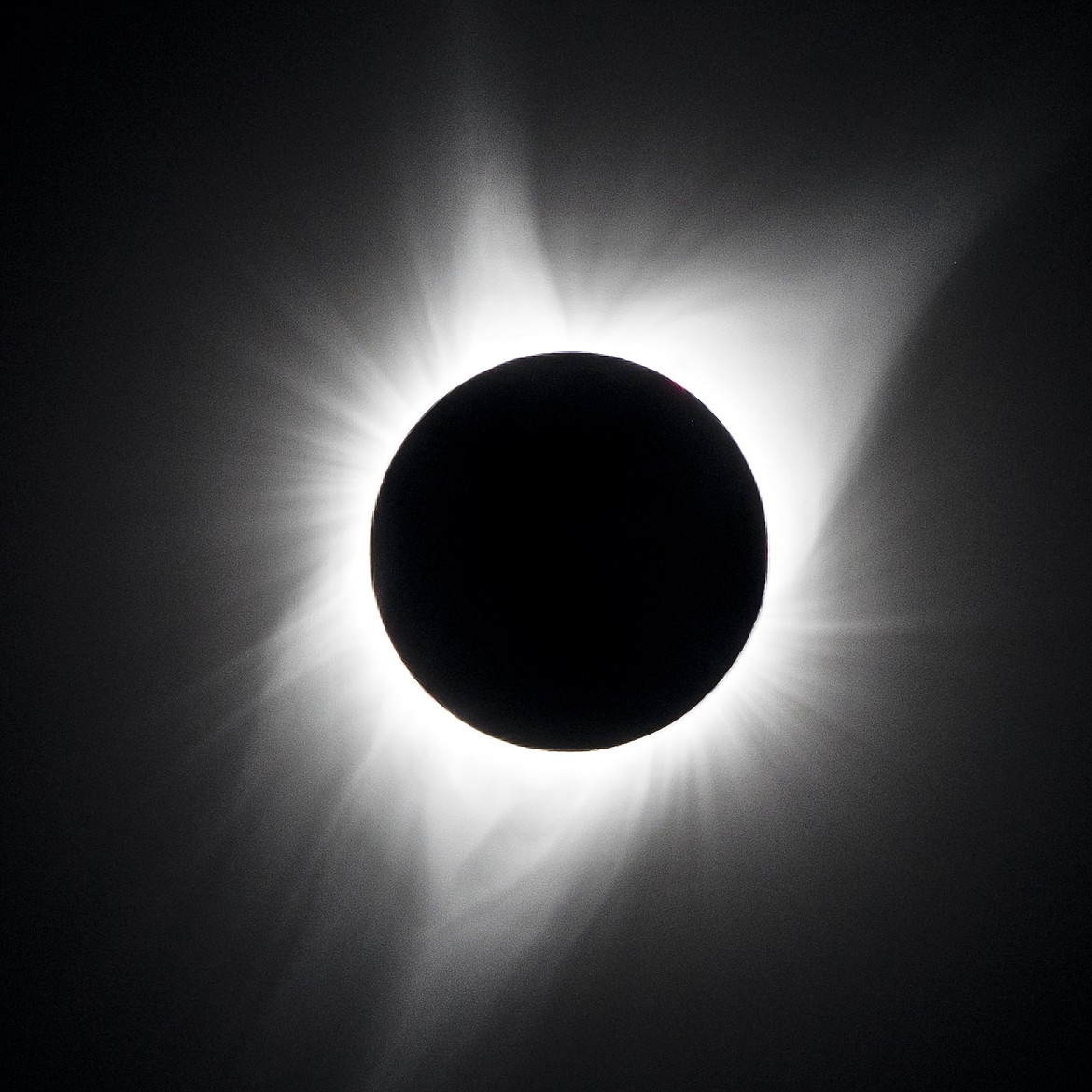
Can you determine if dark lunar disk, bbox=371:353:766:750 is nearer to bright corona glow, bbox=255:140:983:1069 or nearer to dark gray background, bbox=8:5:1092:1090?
bright corona glow, bbox=255:140:983:1069

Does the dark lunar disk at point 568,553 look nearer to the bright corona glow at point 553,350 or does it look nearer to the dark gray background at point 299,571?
the bright corona glow at point 553,350

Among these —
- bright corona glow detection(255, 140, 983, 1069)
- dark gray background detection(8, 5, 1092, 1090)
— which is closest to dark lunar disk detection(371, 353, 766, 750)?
bright corona glow detection(255, 140, 983, 1069)

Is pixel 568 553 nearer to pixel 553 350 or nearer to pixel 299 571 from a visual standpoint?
pixel 553 350

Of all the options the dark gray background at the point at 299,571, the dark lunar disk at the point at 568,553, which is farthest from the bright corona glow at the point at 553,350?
the dark lunar disk at the point at 568,553

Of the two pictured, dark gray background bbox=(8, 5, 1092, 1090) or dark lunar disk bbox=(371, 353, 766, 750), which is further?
dark gray background bbox=(8, 5, 1092, 1090)

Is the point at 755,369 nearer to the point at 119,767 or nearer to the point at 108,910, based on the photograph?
the point at 119,767

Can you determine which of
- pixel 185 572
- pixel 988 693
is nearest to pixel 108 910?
pixel 185 572

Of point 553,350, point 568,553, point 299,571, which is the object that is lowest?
point 568,553

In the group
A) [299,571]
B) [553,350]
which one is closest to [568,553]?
[553,350]

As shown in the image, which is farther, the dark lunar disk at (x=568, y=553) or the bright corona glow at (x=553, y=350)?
the bright corona glow at (x=553, y=350)
